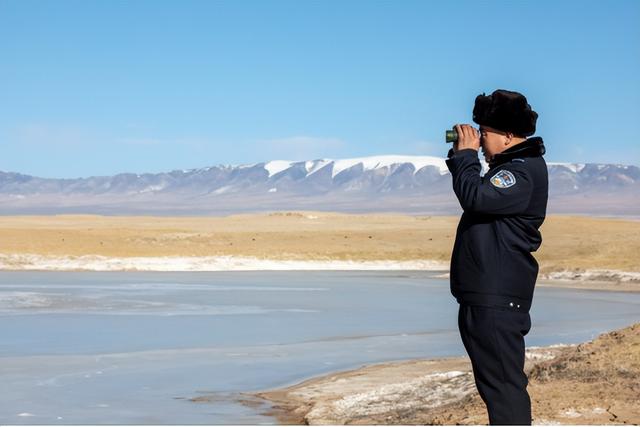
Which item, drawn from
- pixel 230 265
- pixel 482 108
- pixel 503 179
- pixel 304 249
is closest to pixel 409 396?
pixel 482 108

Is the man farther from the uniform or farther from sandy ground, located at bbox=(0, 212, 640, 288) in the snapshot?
sandy ground, located at bbox=(0, 212, 640, 288)

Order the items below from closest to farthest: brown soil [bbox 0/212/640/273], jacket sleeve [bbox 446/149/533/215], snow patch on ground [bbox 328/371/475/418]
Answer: jacket sleeve [bbox 446/149/533/215]
snow patch on ground [bbox 328/371/475/418]
brown soil [bbox 0/212/640/273]

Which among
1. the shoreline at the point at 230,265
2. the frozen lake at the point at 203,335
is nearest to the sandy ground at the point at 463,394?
the frozen lake at the point at 203,335

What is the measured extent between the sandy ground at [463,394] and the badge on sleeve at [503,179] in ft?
13.5

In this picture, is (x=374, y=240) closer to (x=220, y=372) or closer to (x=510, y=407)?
(x=220, y=372)

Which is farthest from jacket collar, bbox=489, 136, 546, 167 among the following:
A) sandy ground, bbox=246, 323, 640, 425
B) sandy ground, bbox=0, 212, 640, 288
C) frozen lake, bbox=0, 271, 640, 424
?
sandy ground, bbox=0, 212, 640, 288

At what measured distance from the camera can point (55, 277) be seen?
3544 cm

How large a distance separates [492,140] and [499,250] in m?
0.59

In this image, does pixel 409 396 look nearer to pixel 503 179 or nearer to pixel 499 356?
pixel 499 356

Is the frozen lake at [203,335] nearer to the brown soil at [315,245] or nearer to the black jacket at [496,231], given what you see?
the black jacket at [496,231]

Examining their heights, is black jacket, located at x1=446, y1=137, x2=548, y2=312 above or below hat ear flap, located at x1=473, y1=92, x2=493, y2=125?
below

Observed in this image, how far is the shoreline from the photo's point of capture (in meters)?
36.2

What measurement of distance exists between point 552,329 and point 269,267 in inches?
935

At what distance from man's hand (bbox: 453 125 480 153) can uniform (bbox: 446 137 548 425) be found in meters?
0.05
